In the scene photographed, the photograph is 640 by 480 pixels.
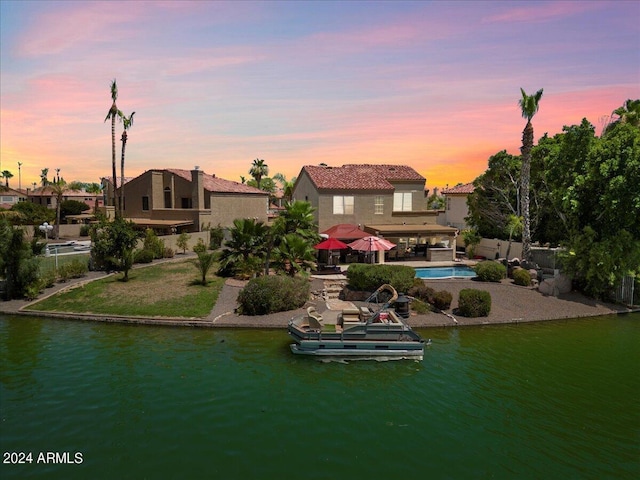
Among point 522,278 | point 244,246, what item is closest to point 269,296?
point 244,246

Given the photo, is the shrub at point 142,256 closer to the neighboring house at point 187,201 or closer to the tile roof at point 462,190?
the neighboring house at point 187,201

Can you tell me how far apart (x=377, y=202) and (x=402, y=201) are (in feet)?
10.9

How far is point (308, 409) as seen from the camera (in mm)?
13344

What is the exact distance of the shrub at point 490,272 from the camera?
29.0 meters

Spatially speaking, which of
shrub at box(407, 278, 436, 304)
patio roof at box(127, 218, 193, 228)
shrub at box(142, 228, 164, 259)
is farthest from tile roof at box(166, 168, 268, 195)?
shrub at box(407, 278, 436, 304)

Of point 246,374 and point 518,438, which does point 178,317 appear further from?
point 518,438

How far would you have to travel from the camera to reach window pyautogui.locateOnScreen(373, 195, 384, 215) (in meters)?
37.7

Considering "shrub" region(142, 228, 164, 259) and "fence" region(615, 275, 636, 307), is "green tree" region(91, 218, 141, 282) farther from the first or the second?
"fence" region(615, 275, 636, 307)

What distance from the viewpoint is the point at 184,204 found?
→ 4656cm

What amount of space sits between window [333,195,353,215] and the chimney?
15.1 meters

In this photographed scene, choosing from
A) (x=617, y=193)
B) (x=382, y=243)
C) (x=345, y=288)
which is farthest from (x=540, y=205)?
(x=345, y=288)

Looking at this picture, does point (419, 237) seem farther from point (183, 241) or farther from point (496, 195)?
point (183, 241)

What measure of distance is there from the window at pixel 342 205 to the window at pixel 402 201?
15.7 ft

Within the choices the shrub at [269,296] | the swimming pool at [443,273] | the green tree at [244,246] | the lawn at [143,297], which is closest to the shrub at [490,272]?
the swimming pool at [443,273]
